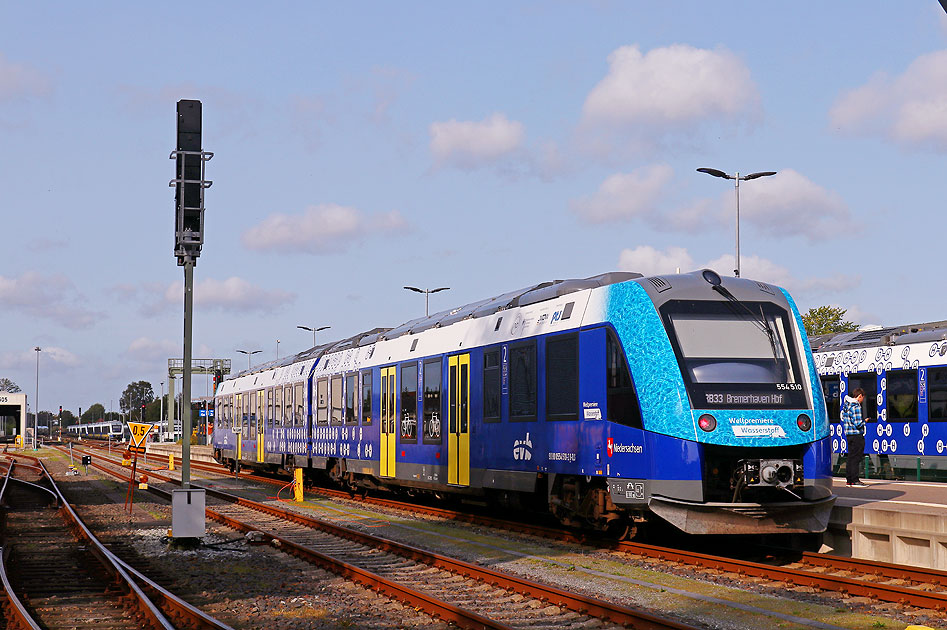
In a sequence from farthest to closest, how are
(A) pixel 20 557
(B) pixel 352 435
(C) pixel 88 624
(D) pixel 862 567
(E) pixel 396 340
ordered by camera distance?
(B) pixel 352 435, (E) pixel 396 340, (A) pixel 20 557, (D) pixel 862 567, (C) pixel 88 624

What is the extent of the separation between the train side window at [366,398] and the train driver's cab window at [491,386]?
252 inches

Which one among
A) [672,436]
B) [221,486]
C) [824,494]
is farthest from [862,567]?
[221,486]

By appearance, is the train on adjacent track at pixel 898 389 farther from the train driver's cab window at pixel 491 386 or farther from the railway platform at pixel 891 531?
the train driver's cab window at pixel 491 386

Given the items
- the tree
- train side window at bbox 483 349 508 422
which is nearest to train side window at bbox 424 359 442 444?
train side window at bbox 483 349 508 422

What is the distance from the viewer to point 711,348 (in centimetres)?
1407

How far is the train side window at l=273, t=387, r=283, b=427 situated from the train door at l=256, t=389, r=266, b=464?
1.53 m

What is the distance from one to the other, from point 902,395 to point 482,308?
1068 cm

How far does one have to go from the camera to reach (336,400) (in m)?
27.3

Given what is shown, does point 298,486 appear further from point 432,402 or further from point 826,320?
point 826,320

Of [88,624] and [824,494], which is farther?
[824,494]

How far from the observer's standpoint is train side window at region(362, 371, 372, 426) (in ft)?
80.9

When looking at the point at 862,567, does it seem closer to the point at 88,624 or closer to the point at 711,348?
the point at 711,348

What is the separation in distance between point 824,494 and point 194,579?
7.85m

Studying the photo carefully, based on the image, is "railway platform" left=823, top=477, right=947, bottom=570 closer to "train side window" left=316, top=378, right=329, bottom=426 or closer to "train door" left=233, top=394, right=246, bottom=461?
"train side window" left=316, top=378, right=329, bottom=426
